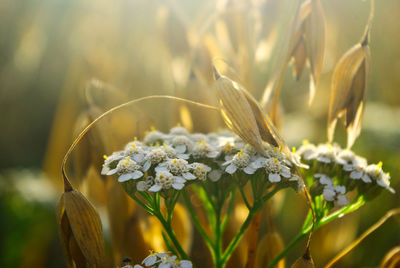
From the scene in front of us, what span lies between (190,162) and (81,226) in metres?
0.15

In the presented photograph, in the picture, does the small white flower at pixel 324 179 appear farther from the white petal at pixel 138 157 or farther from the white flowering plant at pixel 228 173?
the white petal at pixel 138 157

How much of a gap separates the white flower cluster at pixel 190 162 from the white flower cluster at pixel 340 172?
5cm

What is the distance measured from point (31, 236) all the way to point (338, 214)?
0.70 m

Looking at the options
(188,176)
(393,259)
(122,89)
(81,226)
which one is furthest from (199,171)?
(122,89)

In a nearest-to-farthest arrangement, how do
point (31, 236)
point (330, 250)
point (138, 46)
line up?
point (330, 250)
point (31, 236)
point (138, 46)

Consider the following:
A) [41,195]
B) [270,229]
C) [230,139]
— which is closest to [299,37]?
[230,139]

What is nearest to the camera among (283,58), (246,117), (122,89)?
(246,117)

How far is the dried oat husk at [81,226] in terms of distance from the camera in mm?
456

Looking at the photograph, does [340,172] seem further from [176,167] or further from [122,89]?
[122,89]

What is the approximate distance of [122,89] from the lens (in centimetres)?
89

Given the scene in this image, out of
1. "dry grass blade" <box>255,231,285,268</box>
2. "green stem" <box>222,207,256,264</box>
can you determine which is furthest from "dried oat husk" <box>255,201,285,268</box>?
"green stem" <box>222,207,256,264</box>

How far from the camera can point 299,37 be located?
21.8 inches

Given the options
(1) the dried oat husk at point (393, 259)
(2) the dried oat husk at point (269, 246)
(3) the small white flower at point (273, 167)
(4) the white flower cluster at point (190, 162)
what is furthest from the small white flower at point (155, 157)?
(1) the dried oat husk at point (393, 259)

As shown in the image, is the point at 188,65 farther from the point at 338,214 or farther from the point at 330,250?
the point at 330,250
